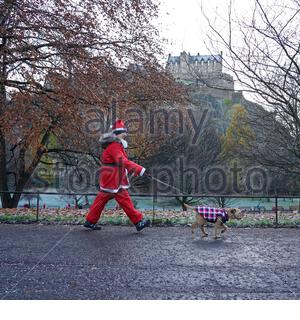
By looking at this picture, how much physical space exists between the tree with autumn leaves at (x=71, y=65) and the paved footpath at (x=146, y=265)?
4.39 metres

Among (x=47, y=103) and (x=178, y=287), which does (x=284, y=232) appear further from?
(x=47, y=103)

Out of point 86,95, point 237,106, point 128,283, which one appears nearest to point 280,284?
point 128,283

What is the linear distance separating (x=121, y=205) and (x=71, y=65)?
4450mm

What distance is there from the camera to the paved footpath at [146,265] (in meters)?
3.40

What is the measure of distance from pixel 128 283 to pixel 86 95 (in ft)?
23.4

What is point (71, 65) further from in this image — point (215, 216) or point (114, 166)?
point (215, 216)

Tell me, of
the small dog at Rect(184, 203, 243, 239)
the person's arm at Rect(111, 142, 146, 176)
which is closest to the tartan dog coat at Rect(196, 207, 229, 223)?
the small dog at Rect(184, 203, 243, 239)

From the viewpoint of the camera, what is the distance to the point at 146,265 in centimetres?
429

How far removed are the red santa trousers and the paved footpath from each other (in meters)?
0.27

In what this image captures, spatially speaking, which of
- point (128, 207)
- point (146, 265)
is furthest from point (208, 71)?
point (146, 265)

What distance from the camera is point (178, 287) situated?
11.5 feet

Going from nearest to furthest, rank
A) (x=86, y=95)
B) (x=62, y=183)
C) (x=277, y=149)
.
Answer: (x=86, y=95), (x=277, y=149), (x=62, y=183)

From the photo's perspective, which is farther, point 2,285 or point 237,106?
point 237,106

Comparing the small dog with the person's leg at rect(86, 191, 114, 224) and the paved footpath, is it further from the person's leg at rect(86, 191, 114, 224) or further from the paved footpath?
the person's leg at rect(86, 191, 114, 224)
